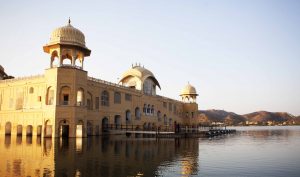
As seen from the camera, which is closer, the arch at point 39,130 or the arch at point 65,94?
the arch at point 65,94

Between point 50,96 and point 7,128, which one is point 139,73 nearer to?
point 50,96

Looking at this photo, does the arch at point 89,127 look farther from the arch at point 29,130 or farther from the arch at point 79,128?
the arch at point 29,130

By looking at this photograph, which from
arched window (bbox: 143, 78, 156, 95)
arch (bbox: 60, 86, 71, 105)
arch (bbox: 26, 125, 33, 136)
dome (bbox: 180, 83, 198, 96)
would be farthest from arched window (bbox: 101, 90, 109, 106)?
dome (bbox: 180, 83, 198, 96)

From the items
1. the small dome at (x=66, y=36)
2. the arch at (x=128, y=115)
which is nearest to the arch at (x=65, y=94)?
the small dome at (x=66, y=36)

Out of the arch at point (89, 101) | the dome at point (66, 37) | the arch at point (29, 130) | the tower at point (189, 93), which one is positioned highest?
the dome at point (66, 37)

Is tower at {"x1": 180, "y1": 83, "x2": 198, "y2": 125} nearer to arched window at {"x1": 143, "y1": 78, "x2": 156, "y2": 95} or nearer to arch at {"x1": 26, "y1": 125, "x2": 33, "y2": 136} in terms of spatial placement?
arched window at {"x1": 143, "y1": 78, "x2": 156, "y2": 95}

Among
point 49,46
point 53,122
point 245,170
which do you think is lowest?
point 245,170

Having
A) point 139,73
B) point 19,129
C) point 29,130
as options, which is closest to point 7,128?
point 19,129

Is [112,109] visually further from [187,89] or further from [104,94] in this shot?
[187,89]

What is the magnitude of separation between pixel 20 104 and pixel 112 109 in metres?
13.9

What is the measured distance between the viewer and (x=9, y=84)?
45156 millimetres

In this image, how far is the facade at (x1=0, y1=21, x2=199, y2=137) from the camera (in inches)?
1419

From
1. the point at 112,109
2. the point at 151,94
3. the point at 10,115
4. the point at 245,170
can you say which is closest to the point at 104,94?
the point at 112,109

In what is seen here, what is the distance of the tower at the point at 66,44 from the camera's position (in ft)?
123
